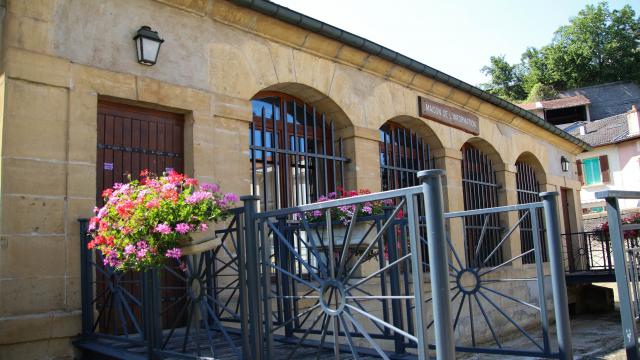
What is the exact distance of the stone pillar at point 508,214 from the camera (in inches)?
450

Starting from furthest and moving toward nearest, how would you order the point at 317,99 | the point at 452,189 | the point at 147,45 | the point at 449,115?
the point at 449,115 < the point at 452,189 < the point at 317,99 < the point at 147,45

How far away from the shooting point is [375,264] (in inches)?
312

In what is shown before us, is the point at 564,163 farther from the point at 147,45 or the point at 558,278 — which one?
the point at 147,45

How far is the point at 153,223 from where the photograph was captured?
3740mm

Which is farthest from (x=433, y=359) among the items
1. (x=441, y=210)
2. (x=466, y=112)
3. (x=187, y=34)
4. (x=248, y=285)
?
(x=466, y=112)

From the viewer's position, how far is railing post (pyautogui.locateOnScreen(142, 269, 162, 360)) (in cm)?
409

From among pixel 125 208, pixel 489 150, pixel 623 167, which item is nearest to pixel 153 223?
pixel 125 208

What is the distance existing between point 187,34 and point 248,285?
343 centimetres

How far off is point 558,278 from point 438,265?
1.72m

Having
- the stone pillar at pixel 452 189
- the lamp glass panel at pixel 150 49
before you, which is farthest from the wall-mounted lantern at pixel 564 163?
the lamp glass panel at pixel 150 49

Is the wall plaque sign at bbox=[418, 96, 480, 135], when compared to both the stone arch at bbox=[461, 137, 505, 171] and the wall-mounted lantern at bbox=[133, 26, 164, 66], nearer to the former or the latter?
the stone arch at bbox=[461, 137, 505, 171]

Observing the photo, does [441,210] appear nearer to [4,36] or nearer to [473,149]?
[4,36]

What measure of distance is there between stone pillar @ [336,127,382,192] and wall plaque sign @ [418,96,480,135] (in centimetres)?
152

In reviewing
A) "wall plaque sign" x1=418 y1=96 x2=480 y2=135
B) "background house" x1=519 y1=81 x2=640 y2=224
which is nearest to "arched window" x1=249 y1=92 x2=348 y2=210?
"wall plaque sign" x1=418 y1=96 x2=480 y2=135
